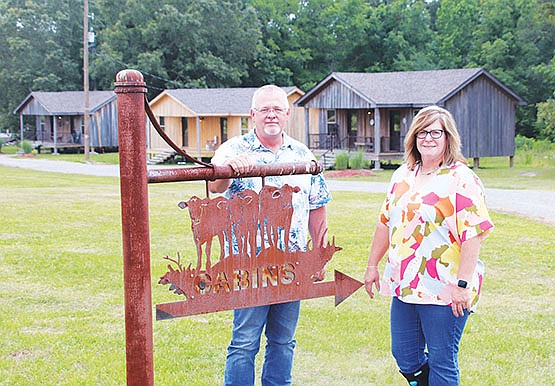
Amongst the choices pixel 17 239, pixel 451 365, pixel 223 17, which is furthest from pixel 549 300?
pixel 223 17

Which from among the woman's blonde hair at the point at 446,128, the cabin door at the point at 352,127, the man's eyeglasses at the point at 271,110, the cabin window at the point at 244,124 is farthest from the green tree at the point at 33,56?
the woman's blonde hair at the point at 446,128

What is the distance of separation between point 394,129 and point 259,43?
2293 centimetres

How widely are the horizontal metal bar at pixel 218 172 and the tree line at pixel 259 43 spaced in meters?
45.2

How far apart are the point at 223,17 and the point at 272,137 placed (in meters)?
49.0

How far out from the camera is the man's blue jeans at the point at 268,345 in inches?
158

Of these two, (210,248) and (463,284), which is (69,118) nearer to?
(210,248)

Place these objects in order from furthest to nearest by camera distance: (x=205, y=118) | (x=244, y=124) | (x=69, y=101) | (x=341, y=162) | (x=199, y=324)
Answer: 1. (x=69, y=101)
2. (x=244, y=124)
3. (x=205, y=118)
4. (x=341, y=162)
5. (x=199, y=324)

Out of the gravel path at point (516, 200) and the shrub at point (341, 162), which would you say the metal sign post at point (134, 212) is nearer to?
the gravel path at point (516, 200)

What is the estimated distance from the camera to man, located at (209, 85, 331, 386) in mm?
3869

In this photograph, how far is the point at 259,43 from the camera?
5372cm

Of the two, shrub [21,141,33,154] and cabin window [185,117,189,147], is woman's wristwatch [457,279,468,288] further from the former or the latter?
shrub [21,141,33,154]

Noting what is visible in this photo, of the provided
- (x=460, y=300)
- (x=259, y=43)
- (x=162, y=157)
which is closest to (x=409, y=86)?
(x=162, y=157)

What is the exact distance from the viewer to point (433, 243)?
3932 mm

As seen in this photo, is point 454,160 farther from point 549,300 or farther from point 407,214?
point 549,300
